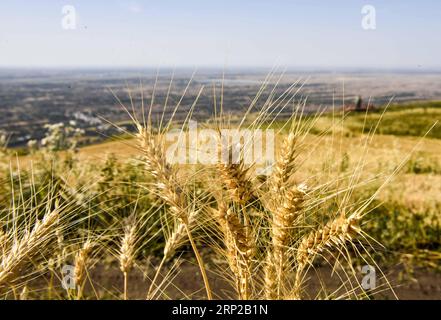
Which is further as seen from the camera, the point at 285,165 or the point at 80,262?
the point at 80,262

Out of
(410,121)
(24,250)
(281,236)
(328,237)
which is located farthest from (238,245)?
(410,121)

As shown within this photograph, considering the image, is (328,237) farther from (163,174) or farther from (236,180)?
(163,174)

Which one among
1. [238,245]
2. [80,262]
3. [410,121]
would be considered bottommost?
[410,121]

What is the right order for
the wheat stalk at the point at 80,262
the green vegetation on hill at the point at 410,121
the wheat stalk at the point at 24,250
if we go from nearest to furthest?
1. the wheat stalk at the point at 24,250
2. the wheat stalk at the point at 80,262
3. the green vegetation on hill at the point at 410,121

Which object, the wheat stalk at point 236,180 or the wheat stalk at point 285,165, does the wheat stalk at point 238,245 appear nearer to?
the wheat stalk at point 236,180

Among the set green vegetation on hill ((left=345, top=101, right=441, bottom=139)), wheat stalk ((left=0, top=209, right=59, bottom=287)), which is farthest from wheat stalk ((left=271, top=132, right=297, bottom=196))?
green vegetation on hill ((left=345, top=101, right=441, bottom=139))

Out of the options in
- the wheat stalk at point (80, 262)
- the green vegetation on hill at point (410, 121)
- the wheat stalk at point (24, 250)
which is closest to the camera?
the wheat stalk at point (24, 250)

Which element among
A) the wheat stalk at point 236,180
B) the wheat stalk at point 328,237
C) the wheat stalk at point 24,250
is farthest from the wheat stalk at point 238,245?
the wheat stalk at point 24,250

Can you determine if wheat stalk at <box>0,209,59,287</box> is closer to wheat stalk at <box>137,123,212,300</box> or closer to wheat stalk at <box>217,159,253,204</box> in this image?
wheat stalk at <box>137,123,212,300</box>

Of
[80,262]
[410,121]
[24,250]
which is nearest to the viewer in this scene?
[24,250]

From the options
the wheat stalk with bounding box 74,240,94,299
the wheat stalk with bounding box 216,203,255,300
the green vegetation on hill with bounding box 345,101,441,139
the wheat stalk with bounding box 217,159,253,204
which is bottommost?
the green vegetation on hill with bounding box 345,101,441,139
